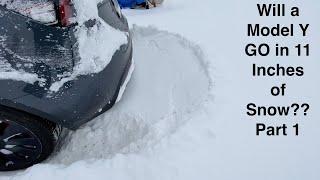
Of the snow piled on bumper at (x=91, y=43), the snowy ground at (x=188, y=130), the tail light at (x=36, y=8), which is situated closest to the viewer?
the tail light at (x=36, y=8)

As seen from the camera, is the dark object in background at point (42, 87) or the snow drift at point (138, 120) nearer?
the dark object in background at point (42, 87)

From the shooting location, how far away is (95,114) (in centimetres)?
287

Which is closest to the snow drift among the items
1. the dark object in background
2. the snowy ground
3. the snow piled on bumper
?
the snowy ground

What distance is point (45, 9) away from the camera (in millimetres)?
2434

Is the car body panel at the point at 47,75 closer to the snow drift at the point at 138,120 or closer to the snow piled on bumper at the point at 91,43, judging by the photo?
the snow piled on bumper at the point at 91,43

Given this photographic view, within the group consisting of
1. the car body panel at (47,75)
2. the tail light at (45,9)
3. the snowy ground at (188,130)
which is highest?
the tail light at (45,9)

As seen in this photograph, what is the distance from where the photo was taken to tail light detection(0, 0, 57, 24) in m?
2.39

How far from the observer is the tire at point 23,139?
261 cm

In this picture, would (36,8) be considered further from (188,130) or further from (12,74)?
(188,130)

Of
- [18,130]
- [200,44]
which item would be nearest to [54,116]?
[18,130]

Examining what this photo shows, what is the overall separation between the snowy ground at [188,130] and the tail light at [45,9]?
1000mm

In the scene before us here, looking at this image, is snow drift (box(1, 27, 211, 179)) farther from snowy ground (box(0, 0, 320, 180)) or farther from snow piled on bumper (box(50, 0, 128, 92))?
snow piled on bumper (box(50, 0, 128, 92))

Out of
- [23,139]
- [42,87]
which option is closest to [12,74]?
[42,87]

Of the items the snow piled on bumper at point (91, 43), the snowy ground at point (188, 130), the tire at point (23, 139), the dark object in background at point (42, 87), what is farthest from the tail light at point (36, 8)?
the snowy ground at point (188, 130)
